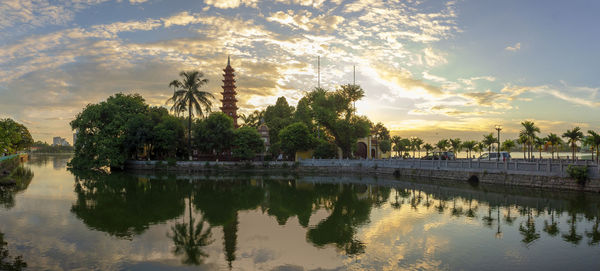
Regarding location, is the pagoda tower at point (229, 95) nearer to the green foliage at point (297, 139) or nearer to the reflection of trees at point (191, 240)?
the green foliage at point (297, 139)

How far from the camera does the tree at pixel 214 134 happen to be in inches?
1918

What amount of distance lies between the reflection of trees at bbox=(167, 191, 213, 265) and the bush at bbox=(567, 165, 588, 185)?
24655mm

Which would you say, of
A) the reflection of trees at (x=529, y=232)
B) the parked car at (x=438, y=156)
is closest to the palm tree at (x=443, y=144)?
the parked car at (x=438, y=156)

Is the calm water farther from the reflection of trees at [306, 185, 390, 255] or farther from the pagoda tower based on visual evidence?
the pagoda tower

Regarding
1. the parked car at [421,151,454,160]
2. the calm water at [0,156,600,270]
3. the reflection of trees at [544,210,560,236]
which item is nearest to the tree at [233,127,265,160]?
the parked car at [421,151,454,160]

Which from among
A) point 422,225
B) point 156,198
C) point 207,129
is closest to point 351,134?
point 207,129

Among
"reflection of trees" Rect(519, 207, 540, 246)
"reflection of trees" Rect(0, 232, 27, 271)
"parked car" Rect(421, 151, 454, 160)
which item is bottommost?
"reflection of trees" Rect(519, 207, 540, 246)

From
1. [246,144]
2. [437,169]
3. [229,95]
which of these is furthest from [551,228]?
[229,95]

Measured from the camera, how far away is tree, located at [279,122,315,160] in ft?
169

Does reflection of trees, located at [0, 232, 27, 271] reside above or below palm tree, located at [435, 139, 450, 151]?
below

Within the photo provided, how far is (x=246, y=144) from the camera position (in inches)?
1960

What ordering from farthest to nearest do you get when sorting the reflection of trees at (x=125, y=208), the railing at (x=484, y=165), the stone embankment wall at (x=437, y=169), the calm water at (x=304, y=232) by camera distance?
the stone embankment wall at (x=437, y=169) < the railing at (x=484, y=165) < the reflection of trees at (x=125, y=208) < the calm water at (x=304, y=232)

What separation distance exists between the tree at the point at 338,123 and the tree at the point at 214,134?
14.1 meters

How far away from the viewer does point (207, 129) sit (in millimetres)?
49469
